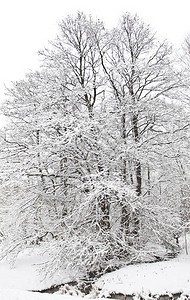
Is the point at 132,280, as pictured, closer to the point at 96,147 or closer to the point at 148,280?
the point at 148,280

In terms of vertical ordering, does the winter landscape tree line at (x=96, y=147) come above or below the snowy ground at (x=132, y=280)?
above

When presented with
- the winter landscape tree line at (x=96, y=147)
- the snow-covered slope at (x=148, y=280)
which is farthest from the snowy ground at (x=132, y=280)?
the winter landscape tree line at (x=96, y=147)

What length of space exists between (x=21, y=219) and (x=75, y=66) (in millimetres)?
7211

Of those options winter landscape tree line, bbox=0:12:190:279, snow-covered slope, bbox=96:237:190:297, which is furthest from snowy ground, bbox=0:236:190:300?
winter landscape tree line, bbox=0:12:190:279

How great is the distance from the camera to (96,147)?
1118 cm

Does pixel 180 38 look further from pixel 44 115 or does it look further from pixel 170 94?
pixel 44 115

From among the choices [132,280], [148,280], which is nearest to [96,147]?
[132,280]

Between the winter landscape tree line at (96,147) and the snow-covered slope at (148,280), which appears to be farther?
the winter landscape tree line at (96,147)

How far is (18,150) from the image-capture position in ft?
38.3

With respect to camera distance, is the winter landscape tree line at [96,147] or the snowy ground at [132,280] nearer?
the snowy ground at [132,280]

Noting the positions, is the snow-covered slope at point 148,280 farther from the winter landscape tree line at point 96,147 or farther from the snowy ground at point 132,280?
the winter landscape tree line at point 96,147

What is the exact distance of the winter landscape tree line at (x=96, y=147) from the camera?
10242 millimetres

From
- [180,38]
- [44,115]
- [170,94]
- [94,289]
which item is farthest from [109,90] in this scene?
[94,289]

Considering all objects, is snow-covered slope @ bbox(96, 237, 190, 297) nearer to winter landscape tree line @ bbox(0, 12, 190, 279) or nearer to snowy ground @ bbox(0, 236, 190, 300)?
snowy ground @ bbox(0, 236, 190, 300)
